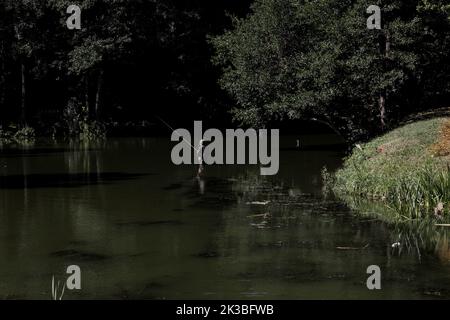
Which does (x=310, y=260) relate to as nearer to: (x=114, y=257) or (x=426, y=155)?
(x=114, y=257)

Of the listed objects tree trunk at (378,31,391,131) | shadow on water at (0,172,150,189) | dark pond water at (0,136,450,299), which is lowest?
dark pond water at (0,136,450,299)

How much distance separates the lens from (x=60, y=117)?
185 ft

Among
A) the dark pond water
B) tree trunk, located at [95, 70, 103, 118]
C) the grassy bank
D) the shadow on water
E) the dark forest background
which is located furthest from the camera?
tree trunk, located at [95, 70, 103, 118]

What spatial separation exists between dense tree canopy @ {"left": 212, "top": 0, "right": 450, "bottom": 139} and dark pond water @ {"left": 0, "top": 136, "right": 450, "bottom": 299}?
4.71 metres

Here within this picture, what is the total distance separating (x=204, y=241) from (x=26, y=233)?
5135 millimetres

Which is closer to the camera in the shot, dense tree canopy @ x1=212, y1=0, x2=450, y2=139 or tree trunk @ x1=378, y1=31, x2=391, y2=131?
dense tree canopy @ x1=212, y1=0, x2=450, y2=139

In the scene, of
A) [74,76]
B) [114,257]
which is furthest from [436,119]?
[74,76]

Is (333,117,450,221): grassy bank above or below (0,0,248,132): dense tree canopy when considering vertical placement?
below

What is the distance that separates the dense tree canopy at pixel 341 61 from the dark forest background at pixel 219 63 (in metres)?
0.06

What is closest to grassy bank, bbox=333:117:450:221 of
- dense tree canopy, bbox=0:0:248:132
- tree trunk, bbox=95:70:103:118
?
dense tree canopy, bbox=0:0:248:132

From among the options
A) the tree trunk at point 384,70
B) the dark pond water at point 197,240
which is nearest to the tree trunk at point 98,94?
the dark pond water at point 197,240

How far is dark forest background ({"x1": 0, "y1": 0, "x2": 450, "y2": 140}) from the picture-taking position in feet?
112

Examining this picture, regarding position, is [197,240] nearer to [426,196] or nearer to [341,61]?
[426,196]

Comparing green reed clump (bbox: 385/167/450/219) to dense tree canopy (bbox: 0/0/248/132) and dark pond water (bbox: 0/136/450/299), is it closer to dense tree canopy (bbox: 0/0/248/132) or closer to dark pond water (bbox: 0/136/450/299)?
dark pond water (bbox: 0/136/450/299)
